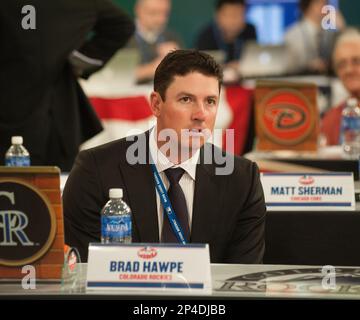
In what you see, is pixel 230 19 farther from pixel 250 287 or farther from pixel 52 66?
pixel 250 287

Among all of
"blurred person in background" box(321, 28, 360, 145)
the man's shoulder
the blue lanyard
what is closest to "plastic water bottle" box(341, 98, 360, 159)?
"blurred person in background" box(321, 28, 360, 145)

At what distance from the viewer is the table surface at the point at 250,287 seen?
178cm

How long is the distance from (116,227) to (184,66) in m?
0.53

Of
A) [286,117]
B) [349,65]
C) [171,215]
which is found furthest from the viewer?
[349,65]

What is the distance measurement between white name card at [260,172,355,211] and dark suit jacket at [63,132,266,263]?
357mm

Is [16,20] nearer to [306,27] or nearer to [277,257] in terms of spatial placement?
[277,257]

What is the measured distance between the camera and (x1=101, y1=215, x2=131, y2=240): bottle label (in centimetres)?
211

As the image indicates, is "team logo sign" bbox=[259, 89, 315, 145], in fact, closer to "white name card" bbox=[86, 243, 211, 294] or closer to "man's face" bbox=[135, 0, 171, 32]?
"white name card" bbox=[86, 243, 211, 294]

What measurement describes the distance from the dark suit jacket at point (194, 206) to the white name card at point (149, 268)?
0.47 m

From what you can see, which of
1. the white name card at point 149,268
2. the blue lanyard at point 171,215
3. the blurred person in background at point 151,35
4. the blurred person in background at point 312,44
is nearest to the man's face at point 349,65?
the blurred person in background at point 151,35

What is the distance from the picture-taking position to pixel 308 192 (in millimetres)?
2803

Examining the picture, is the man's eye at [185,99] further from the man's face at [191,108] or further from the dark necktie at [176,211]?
the dark necktie at [176,211]

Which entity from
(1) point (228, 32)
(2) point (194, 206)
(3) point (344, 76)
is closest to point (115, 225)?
(2) point (194, 206)

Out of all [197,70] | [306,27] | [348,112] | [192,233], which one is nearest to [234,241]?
[192,233]
